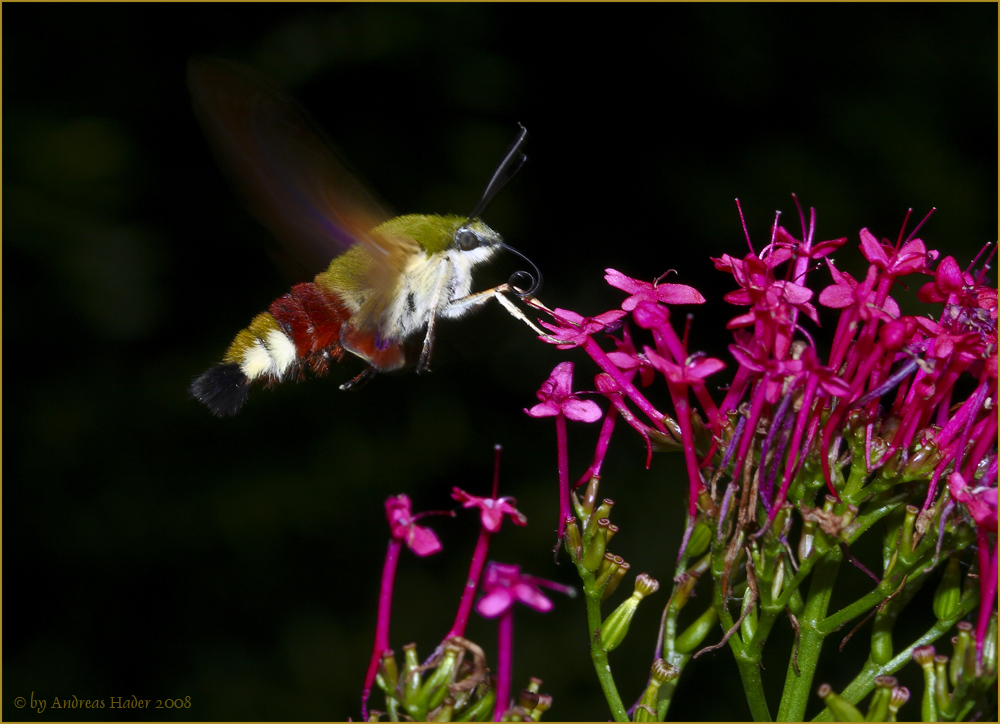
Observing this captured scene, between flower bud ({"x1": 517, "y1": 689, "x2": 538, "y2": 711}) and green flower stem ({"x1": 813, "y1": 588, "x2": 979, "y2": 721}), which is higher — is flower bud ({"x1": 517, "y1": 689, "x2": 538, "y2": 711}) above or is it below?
below

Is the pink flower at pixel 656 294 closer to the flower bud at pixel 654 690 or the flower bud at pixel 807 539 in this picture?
the flower bud at pixel 807 539

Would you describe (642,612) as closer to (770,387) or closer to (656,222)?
(656,222)

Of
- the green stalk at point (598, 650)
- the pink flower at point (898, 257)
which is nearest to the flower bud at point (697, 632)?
the green stalk at point (598, 650)

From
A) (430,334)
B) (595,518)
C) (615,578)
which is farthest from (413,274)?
(615,578)

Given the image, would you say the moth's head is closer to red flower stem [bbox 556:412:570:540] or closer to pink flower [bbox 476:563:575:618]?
red flower stem [bbox 556:412:570:540]

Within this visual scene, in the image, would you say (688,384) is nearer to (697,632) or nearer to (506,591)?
(697,632)

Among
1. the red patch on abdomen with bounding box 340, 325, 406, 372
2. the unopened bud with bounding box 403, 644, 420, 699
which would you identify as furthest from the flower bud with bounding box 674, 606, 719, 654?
the red patch on abdomen with bounding box 340, 325, 406, 372

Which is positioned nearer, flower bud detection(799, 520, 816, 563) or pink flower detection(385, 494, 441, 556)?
pink flower detection(385, 494, 441, 556)

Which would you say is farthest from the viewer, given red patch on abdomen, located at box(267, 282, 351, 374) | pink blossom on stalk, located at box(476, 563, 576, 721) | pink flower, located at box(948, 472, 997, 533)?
red patch on abdomen, located at box(267, 282, 351, 374)

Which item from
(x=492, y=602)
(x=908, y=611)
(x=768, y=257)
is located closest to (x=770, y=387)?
(x=768, y=257)

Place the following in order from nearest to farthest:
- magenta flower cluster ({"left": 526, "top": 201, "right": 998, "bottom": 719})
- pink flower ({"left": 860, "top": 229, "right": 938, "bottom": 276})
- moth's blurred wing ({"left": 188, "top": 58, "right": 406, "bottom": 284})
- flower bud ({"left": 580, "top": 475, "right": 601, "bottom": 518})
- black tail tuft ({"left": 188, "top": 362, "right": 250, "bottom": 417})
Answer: magenta flower cluster ({"left": 526, "top": 201, "right": 998, "bottom": 719})
pink flower ({"left": 860, "top": 229, "right": 938, "bottom": 276})
flower bud ({"left": 580, "top": 475, "right": 601, "bottom": 518})
moth's blurred wing ({"left": 188, "top": 58, "right": 406, "bottom": 284})
black tail tuft ({"left": 188, "top": 362, "right": 250, "bottom": 417})
